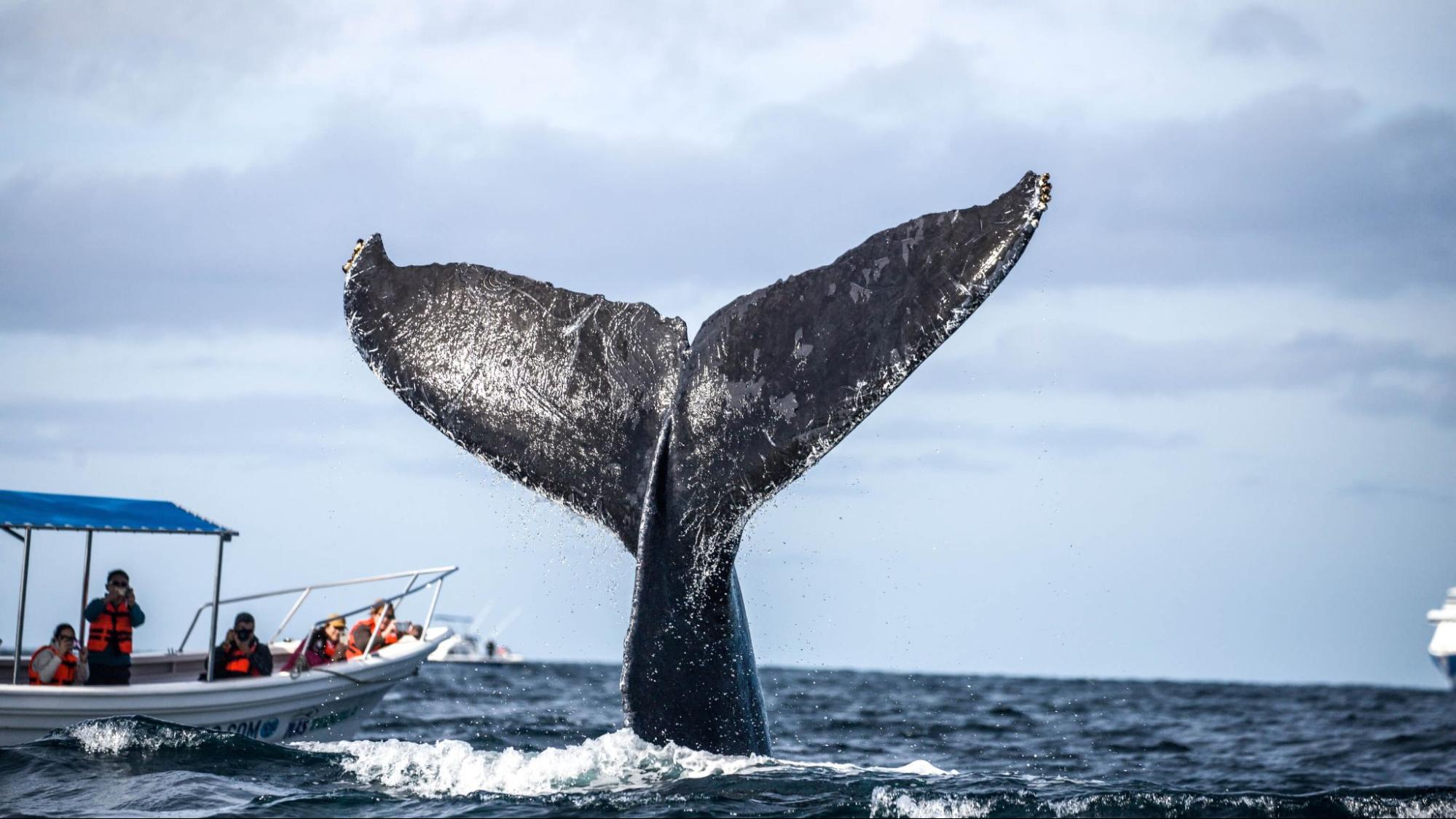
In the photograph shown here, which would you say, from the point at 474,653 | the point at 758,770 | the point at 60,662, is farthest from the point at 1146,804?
the point at 474,653

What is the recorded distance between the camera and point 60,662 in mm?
12711

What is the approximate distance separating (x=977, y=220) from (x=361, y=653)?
491 inches

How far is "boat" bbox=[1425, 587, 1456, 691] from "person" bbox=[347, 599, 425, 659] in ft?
113

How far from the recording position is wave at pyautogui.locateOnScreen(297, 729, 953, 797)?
7801mm

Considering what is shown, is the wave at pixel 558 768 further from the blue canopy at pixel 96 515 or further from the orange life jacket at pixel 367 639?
the orange life jacket at pixel 367 639

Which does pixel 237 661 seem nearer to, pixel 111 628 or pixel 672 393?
pixel 111 628

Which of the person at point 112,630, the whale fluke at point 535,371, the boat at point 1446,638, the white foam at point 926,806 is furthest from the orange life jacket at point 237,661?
the boat at point 1446,638

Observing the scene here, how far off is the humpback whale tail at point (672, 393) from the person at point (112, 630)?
21.5 feet

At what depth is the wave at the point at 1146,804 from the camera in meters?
7.56

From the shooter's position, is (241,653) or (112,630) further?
(241,653)

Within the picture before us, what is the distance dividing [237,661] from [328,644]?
7.36 feet

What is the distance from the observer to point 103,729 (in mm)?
11664

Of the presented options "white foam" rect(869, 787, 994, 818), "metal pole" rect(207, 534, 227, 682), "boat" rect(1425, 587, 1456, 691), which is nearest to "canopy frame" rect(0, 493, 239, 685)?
"metal pole" rect(207, 534, 227, 682)

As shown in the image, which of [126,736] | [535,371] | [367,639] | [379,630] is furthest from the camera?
[367,639]
